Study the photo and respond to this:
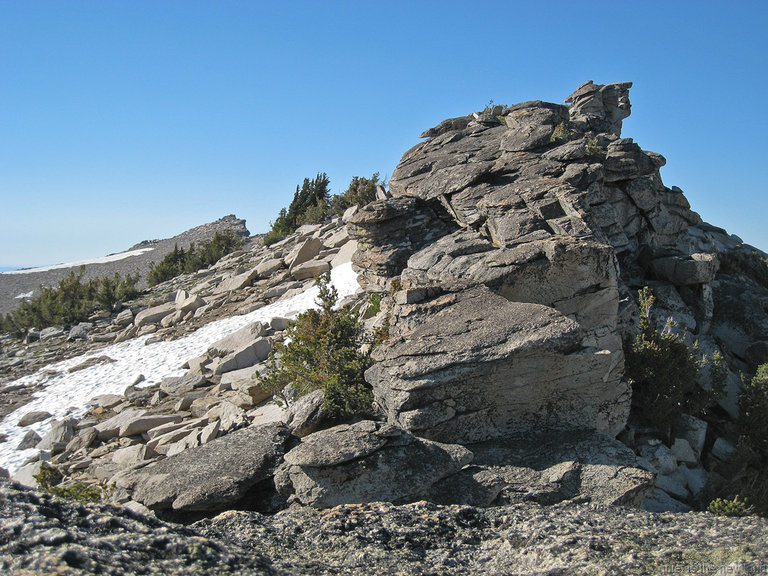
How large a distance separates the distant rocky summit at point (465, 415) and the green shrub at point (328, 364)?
1.19 ft

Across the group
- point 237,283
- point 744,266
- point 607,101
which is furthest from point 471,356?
point 607,101

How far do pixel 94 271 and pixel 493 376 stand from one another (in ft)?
119

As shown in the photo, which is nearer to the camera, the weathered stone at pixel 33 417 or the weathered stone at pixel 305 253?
the weathered stone at pixel 33 417

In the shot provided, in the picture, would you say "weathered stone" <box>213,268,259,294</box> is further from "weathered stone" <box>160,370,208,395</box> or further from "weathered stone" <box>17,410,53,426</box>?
"weathered stone" <box>17,410,53,426</box>

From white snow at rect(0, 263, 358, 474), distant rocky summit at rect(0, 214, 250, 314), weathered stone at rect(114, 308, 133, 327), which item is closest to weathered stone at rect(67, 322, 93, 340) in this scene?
weathered stone at rect(114, 308, 133, 327)

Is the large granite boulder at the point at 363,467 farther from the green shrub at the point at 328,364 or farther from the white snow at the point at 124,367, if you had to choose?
the white snow at the point at 124,367

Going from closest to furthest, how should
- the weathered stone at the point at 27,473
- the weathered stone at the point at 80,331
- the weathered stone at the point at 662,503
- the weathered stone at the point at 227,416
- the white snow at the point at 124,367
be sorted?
the weathered stone at the point at 662,503 < the weathered stone at the point at 227,416 < the weathered stone at the point at 27,473 < the white snow at the point at 124,367 < the weathered stone at the point at 80,331

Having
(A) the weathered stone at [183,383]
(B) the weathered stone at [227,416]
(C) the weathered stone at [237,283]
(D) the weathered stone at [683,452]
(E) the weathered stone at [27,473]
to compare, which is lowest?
(D) the weathered stone at [683,452]

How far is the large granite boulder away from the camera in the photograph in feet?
21.5

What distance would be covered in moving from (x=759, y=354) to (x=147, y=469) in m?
16.6

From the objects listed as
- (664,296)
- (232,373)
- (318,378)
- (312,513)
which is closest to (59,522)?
(312,513)

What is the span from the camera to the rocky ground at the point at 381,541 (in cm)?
316

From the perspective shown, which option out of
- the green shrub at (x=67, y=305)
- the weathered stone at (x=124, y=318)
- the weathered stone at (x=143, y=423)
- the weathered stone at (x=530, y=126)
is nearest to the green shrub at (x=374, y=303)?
the weathered stone at (x=143, y=423)

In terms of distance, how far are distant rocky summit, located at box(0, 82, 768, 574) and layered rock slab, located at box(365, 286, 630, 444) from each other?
0.03m
